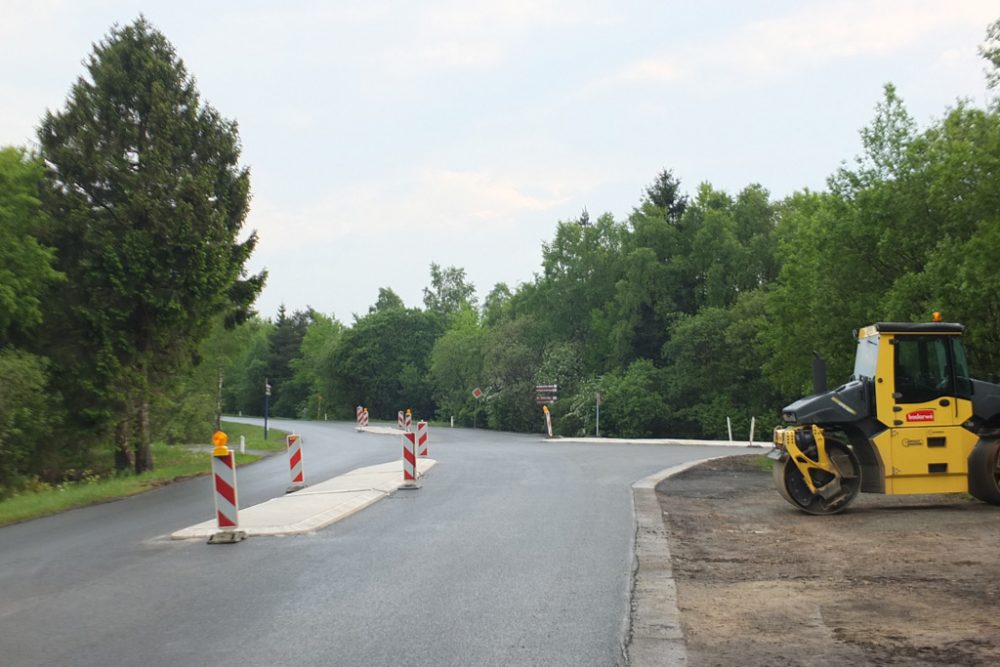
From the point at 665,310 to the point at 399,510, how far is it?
4933cm

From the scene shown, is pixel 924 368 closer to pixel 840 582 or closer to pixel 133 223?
pixel 840 582

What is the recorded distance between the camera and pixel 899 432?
42.3 feet

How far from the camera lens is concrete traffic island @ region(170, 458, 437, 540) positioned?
12.0 m

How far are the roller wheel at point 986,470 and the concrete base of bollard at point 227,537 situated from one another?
392 inches

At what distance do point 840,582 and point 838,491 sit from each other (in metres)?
5.15

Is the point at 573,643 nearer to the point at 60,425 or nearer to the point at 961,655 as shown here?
the point at 961,655

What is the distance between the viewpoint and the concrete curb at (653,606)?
588 cm

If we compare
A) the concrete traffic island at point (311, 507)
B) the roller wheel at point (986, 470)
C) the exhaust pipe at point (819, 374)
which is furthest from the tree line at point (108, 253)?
the roller wheel at point (986, 470)

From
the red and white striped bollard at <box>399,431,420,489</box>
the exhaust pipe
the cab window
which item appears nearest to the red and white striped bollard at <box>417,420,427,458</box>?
the red and white striped bollard at <box>399,431,420,489</box>

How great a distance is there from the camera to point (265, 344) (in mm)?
137000

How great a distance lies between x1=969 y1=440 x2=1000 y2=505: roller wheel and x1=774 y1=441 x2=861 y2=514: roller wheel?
1564 millimetres

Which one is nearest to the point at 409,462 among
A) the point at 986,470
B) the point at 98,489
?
the point at 98,489

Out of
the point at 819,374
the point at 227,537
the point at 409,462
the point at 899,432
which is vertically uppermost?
the point at 819,374

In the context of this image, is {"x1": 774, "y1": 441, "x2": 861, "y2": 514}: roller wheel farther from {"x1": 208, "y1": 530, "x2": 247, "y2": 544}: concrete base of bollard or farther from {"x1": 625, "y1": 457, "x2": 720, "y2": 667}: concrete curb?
{"x1": 208, "y1": 530, "x2": 247, "y2": 544}: concrete base of bollard
